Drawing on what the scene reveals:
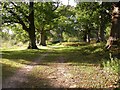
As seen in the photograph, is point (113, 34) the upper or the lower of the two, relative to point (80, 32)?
upper

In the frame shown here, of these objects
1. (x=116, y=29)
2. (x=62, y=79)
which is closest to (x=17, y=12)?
(x=116, y=29)

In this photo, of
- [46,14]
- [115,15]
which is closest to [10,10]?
[46,14]

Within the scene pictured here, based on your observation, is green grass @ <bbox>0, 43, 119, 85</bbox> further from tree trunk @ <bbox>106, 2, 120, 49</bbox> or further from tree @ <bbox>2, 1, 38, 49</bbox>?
tree @ <bbox>2, 1, 38, 49</bbox>

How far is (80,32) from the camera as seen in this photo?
66.9 metres

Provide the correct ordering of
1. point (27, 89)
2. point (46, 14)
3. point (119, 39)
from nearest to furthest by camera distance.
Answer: point (27, 89), point (119, 39), point (46, 14)

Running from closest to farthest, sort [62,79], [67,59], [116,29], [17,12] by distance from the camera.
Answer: [62,79]
[67,59]
[116,29]
[17,12]

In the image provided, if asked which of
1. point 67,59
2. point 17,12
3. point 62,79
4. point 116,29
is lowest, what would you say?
point 67,59

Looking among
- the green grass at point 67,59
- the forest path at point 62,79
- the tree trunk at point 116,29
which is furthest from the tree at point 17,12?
the forest path at point 62,79

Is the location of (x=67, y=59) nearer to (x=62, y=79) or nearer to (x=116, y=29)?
(x=116, y=29)

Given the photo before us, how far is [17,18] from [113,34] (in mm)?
13670

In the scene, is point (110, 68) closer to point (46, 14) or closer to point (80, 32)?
point (46, 14)

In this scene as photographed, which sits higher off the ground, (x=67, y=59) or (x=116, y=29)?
(x=116, y=29)

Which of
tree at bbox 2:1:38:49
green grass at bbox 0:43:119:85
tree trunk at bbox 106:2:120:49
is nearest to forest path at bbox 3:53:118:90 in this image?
green grass at bbox 0:43:119:85

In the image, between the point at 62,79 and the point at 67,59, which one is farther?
the point at 67,59
